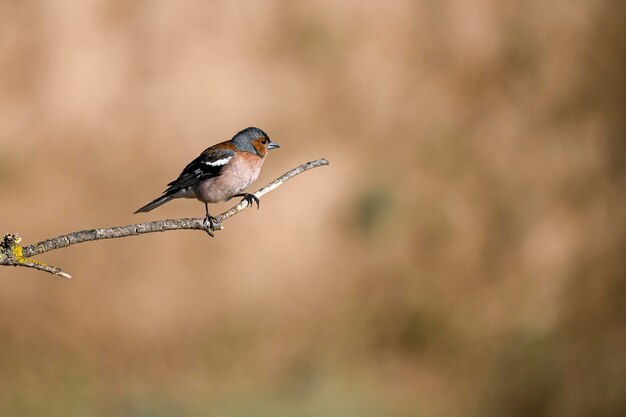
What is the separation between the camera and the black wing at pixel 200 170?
790 centimetres

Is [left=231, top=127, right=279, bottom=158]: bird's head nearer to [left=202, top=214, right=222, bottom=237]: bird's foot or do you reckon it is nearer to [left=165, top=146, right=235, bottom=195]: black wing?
[left=165, top=146, right=235, bottom=195]: black wing

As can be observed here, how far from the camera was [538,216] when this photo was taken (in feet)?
63.9

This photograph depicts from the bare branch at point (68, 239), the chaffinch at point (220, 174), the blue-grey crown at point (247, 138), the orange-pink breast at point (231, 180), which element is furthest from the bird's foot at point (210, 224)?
the blue-grey crown at point (247, 138)

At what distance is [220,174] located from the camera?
8.07m

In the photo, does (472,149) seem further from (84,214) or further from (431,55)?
(84,214)

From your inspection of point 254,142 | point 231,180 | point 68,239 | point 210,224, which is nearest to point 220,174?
point 231,180

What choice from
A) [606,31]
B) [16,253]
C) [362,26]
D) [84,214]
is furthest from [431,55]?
[16,253]

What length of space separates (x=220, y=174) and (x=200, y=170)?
0.54 feet

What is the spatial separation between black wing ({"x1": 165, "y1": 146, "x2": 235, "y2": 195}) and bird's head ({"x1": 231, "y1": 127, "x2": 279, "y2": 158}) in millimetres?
163

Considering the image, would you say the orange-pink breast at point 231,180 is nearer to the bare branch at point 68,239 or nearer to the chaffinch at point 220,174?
the chaffinch at point 220,174

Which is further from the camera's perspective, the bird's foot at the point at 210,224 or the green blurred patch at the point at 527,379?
the green blurred patch at the point at 527,379

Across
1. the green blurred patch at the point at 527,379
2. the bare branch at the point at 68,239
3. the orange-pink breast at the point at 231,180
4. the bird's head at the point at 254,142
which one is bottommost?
the bare branch at the point at 68,239

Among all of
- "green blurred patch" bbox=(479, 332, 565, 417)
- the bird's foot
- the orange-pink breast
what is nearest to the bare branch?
the bird's foot

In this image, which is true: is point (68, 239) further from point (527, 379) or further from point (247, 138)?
point (527, 379)
